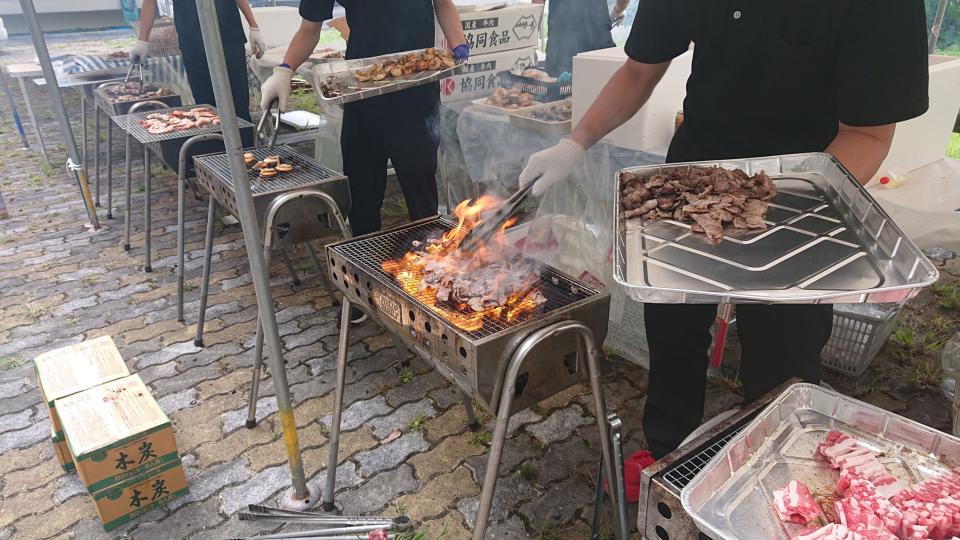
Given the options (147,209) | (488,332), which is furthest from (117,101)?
(488,332)

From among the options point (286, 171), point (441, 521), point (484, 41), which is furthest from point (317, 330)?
point (484, 41)

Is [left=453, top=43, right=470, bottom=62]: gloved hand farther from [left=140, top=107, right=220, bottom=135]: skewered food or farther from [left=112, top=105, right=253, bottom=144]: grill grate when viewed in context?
[left=140, top=107, right=220, bottom=135]: skewered food

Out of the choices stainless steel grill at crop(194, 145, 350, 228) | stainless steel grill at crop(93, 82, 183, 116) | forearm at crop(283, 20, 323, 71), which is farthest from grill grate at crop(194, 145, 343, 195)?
stainless steel grill at crop(93, 82, 183, 116)

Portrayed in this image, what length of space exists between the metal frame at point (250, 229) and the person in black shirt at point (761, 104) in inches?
44.9

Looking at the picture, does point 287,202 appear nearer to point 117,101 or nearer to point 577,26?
point 117,101

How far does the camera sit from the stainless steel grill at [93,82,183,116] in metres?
5.87

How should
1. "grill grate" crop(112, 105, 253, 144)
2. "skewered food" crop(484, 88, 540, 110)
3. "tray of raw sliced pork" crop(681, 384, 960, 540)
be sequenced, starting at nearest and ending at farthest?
"tray of raw sliced pork" crop(681, 384, 960, 540)
"grill grate" crop(112, 105, 253, 144)
"skewered food" crop(484, 88, 540, 110)

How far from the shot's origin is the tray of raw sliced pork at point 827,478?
1303 millimetres

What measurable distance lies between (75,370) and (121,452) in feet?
2.57

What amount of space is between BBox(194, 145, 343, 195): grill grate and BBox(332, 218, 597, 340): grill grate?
92 centimetres

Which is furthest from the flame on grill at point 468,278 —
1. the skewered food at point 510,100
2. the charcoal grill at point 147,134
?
the charcoal grill at point 147,134

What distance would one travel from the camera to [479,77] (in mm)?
5828

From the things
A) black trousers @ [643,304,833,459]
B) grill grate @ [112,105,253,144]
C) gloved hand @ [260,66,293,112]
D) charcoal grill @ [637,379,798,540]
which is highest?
gloved hand @ [260,66,293,112]

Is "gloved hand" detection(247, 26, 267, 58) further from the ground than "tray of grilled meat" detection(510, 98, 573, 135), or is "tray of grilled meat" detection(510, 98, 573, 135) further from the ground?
"gloved hand" detection(247, 26, 267, 58)
